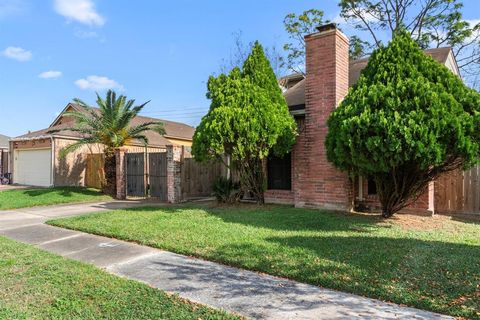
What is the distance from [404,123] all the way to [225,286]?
465cm

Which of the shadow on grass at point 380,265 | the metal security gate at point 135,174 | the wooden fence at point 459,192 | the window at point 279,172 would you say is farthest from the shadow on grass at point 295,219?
the metal security gate at point 135,174

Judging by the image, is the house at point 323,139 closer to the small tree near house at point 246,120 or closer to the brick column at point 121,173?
the small tree near house at point 246,120

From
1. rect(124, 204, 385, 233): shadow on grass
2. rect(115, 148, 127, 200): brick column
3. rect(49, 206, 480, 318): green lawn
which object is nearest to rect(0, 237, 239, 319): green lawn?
rect(49, 206, 480, 318): green lawn

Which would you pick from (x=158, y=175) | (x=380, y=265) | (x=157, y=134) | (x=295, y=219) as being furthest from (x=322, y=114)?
(x=157, y=134)

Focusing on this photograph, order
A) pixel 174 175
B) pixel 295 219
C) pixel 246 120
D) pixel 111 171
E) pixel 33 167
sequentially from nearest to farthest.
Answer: pixel 295 219 → pixel 246 120 → pixel 174 175 → pixel 111 171 → pixel 33 167

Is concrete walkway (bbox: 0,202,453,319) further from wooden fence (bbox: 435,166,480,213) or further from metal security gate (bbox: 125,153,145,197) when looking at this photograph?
metal security gate (bbox: 125,153,145,197)

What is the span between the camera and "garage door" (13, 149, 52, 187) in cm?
1862

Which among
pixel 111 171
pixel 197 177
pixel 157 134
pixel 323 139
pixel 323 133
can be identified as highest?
pixel 157 134

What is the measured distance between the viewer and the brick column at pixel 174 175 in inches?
500

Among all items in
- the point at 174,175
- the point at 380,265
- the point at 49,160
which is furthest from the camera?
the point at 49,160

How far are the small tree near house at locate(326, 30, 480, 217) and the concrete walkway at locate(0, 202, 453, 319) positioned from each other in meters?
3.70

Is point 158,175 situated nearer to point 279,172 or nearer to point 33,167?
point 279,172

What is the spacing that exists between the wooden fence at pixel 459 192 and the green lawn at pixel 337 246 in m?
1.07

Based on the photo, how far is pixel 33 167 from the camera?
19703mm
